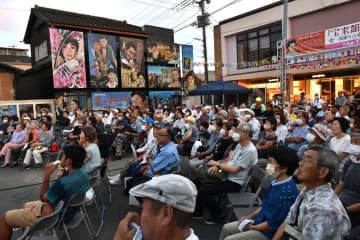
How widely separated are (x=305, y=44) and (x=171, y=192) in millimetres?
14436

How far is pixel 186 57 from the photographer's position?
25.6 m

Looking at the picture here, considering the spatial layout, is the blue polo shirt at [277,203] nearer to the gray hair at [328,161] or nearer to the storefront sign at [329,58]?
the gray hair at [328,161]

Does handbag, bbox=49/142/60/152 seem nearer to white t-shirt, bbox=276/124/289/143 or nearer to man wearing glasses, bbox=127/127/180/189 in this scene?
man wearing glasses, bbox=127/127/180/189

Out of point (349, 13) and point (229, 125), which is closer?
point (229, 125)

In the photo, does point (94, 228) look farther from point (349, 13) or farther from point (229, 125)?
point (349, 13)

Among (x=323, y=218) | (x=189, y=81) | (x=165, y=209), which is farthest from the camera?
(x=189, y=81)

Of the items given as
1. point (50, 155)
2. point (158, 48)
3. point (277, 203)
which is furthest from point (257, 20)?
point (277, 203)

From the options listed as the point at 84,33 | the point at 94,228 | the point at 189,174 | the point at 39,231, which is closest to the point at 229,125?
the point at 189,174

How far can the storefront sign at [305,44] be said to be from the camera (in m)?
13.6

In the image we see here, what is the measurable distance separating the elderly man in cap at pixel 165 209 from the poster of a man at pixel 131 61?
19614 millimetres

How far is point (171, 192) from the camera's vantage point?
4.32 feet

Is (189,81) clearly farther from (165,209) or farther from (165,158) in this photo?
(165,209)

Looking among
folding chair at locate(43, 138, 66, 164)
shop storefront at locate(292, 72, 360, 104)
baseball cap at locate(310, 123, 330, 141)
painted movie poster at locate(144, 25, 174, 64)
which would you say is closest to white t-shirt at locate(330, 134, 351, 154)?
baseball cap at locate(310, 123, 330, 141)

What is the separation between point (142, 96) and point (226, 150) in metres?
15.9
